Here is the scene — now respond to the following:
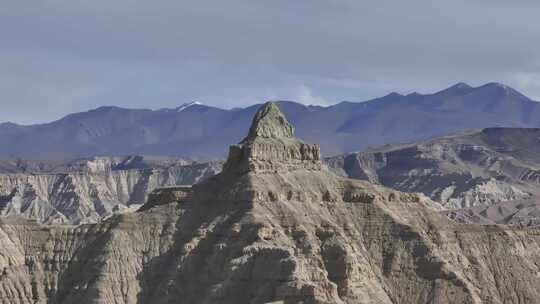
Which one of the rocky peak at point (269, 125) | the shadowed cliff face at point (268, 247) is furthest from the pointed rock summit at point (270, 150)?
the shadowed cliff face at point (268, 247)

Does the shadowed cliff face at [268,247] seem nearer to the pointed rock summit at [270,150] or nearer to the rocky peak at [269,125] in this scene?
the pointed rock summit at [270,150]

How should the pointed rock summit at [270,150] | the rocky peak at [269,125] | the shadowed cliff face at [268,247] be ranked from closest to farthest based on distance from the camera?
the shadowed cliff face at [268,247]
the pointed rock summit at [270,150]
the rocky peak at [269,125]

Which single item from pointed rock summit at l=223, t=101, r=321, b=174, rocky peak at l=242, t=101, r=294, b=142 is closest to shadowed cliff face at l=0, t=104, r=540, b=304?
pointed rock summit at l=223, t=101, r=321, b=174

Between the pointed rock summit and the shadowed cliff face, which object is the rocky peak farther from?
the shadowed cliff face

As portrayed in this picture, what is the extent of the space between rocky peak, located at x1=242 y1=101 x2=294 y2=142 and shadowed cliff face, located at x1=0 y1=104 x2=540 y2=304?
0.56 m

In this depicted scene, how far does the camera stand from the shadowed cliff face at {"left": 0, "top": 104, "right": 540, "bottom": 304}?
138 metres

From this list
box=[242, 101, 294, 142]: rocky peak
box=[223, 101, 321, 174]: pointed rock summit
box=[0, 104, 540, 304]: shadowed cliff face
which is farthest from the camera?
box=[242, 101, 294, 142]: rocky peak

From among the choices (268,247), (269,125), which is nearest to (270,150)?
(269,125)

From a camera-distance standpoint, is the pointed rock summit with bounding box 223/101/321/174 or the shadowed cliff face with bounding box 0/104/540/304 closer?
the shadowed cliff face with bounding box 0/104/540/304

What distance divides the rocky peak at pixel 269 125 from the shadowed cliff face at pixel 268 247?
1.83 feet

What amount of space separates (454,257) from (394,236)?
25.7ft

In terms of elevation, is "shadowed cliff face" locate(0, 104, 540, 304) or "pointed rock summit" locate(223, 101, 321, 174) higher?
"pointed rock summit" locate(223, 101, 321, 174)

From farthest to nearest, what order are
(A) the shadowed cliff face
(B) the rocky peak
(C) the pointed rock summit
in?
(B) the rocky peak → (C) the pointed rock summit → (A) the shadowed cliff face

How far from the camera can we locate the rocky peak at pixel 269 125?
162 m
